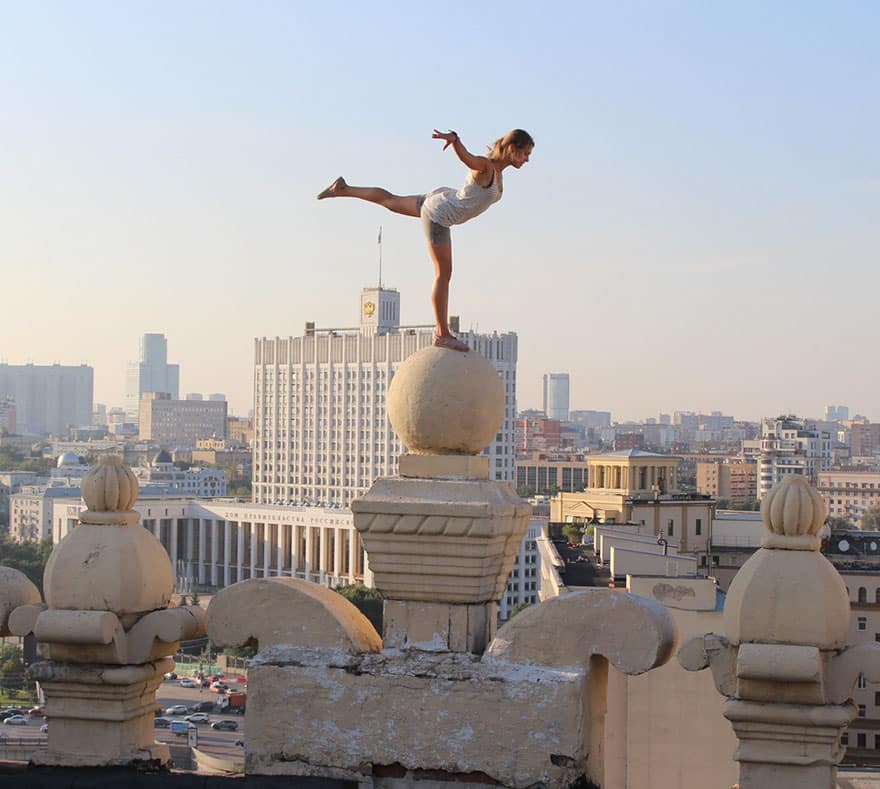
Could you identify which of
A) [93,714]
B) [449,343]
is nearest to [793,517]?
[449,343]

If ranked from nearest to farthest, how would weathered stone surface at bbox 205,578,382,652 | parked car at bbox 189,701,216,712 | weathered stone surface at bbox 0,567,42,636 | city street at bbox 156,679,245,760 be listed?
weathered stone surface at bbox 205,578,382,652
weathered stone surface at bbox 0,567,42,636
city street at bbox 156,679,245,760
parked car at bbox 189,701,216,712

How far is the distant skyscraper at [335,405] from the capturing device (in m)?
139

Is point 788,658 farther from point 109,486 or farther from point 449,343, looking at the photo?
point 109,486

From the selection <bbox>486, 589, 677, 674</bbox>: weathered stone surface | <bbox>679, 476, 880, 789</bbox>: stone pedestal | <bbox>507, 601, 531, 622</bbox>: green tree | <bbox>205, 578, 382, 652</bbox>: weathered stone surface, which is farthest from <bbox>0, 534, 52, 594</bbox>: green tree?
<bbox>679, 476, 880, 789</bbox>: stone pedestal

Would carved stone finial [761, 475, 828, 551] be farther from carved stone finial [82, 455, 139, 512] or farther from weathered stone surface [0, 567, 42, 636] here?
weathered stone surface [0, 567, 42, 636]

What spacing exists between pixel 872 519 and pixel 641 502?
9265cm

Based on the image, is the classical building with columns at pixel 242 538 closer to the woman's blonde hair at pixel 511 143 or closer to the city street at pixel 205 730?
the city street at pixel 205 730

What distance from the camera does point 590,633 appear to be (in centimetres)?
638

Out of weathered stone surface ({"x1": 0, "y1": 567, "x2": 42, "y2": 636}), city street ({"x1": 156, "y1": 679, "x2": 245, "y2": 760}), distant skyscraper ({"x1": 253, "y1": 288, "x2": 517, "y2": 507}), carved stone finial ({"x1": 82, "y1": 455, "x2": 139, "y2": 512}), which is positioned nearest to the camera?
carved stone finial ({"x1": 82, "y1": 455, "x2": 139, "y2": 512})

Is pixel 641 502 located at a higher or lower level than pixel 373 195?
lower

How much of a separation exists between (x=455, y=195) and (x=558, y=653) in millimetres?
1953

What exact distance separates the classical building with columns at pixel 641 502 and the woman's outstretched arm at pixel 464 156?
56.9 m

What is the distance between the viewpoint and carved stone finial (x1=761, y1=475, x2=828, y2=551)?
6465mm

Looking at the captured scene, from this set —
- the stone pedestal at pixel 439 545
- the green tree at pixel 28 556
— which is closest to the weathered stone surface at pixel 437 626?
the stone pedestal at pixel 439 545
